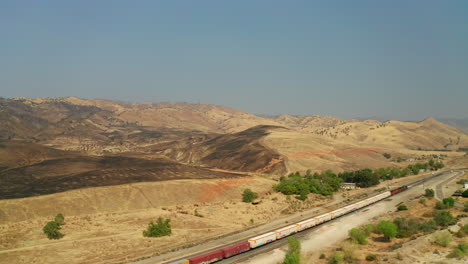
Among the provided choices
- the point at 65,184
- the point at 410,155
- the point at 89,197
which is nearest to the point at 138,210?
the point at 89,197

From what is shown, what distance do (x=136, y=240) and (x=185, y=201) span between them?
91.2 feet

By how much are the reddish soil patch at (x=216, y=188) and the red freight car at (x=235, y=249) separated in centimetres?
3652

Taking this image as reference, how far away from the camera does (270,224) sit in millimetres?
57688

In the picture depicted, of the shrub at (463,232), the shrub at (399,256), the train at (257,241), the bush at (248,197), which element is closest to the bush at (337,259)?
the shrub at (399,256)

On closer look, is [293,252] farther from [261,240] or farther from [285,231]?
[285,231]

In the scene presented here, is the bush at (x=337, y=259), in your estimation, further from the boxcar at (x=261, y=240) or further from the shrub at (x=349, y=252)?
the boxcar at (x=261, y=240)

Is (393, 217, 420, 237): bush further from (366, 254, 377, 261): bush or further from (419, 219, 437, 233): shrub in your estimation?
(366, 254, 377, 261): bush

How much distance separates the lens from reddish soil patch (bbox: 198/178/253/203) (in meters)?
79.3

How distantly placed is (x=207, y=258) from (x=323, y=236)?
20551mm

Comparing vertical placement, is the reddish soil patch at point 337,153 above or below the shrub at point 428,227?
above

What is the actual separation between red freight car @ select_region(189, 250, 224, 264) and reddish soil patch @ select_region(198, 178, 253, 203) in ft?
128

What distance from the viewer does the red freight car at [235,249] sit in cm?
3953

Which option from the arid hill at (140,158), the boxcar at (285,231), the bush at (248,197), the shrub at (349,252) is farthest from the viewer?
the arid hill at (140,158)

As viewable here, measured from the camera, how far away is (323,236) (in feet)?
162
